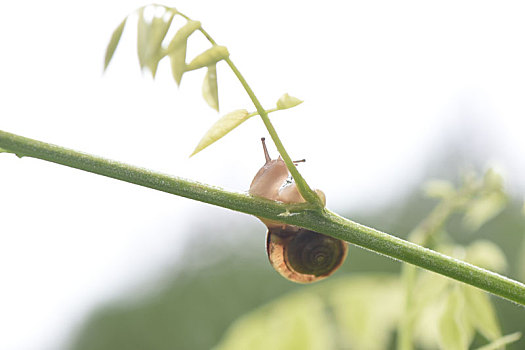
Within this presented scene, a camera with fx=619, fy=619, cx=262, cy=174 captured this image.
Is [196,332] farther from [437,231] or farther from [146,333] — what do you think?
[437,231]

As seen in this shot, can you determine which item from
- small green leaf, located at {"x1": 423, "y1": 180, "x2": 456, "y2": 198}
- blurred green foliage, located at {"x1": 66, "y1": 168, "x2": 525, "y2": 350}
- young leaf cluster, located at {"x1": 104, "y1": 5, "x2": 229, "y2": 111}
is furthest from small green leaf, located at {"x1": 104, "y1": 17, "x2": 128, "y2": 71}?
small green leaf, located at {"x1": 423, "y1": 180, "x2": 456, "y2": 198}

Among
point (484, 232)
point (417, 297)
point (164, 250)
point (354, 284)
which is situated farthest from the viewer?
point (164, 250)

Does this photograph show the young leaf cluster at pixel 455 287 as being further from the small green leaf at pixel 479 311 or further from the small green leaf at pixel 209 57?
the small green leaf at pixel 209 57

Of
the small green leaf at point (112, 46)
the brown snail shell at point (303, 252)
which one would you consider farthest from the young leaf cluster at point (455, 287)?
the small green leaf at point (112, 46)

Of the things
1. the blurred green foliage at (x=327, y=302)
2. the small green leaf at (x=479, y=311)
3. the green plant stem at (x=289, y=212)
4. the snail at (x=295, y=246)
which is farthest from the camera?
the blurred green foliage at (x=327, y=302)

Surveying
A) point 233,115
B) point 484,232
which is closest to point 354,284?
point 233,115

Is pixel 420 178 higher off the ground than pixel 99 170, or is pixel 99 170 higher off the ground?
pixel 99 170
